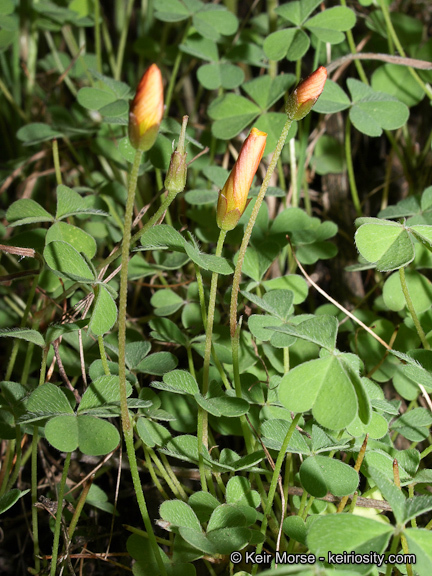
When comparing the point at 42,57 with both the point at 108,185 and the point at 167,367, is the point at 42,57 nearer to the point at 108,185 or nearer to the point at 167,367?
the point at 108,185

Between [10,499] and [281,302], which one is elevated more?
[281,302]

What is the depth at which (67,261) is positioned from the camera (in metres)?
0.78

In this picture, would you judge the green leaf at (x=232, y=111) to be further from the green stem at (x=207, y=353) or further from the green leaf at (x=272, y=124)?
the green stem at (x=207, y=353)

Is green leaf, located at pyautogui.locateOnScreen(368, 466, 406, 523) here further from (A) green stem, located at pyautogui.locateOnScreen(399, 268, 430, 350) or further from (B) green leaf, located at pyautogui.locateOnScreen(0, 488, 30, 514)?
(B) green leaf, located at pyautogui.locateOnScreen(0, 488, 30, 514)

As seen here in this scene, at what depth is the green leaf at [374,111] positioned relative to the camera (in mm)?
1074

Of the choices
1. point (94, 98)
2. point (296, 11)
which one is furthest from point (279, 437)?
point (296, 11)

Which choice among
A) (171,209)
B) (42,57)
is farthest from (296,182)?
(42,57)

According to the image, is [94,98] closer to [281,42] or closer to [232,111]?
[232,111]

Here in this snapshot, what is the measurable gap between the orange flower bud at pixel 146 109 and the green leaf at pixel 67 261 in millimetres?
260

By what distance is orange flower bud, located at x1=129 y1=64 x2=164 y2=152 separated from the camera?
1.76 ft

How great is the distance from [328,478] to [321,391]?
148 millimetres

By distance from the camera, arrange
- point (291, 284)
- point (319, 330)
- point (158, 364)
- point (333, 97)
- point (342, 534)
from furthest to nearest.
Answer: point (333, 97), point (291, 284), point (158, 364), point (319, 330), point (342, 534)

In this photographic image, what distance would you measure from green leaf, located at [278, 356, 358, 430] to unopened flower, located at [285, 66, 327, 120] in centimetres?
34

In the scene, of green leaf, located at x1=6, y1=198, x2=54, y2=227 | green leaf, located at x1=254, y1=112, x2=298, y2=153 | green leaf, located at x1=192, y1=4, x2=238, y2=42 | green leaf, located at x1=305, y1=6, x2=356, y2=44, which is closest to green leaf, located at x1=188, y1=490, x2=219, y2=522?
green leaf, located at x1=6, y1=198, x2=54, y2=227
